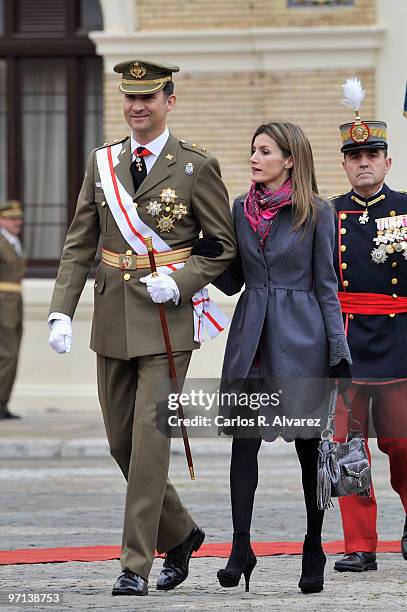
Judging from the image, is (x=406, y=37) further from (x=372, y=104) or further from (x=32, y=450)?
(x=32, y=450)

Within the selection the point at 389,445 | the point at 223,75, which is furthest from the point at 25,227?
the point at 389,445

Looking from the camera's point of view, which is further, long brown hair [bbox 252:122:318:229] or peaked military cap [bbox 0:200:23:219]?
peaked military cap [bbox 0:200:23:219]

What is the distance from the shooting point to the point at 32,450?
43.6 ft

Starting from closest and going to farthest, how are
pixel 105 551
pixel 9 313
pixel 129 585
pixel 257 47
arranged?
pixel 129 585
pixel 105 551
pixel 9 313
pixel 257 47

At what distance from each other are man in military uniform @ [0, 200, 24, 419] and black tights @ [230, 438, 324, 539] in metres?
9.11

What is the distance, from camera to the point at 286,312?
→ 6375 mm

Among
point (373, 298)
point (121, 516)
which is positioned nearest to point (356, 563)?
point (373, 298)

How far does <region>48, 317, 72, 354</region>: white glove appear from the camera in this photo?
636 cm

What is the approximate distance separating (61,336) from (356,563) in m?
1.68

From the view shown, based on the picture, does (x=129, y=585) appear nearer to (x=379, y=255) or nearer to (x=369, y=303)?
(x=369, y=303)

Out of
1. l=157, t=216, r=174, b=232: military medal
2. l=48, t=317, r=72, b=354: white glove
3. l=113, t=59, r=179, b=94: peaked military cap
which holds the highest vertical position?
l=113, t=59, r=179, b=94: peaked military cap

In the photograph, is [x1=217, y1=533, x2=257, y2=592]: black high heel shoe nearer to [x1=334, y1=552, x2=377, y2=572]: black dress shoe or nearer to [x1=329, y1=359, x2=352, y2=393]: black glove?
[x1=329, y1=359, x2=352, y2=393]: black glove

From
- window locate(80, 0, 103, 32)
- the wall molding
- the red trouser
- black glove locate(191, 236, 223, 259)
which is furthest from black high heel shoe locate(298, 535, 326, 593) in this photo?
window locate(80, 0, 103, 32)

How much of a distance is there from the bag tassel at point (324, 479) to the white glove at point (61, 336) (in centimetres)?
105
